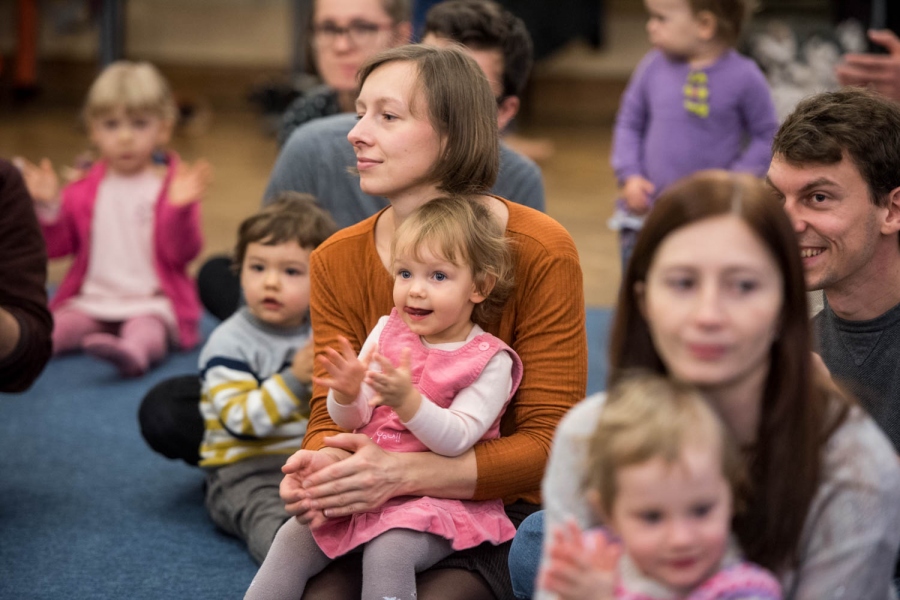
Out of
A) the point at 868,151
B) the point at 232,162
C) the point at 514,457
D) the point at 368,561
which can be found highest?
the point at 868,151

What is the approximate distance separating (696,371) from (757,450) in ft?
0.38

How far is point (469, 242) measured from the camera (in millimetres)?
1633

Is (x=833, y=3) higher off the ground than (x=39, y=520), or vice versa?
(x=833, y=3)

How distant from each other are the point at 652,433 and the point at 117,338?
246cm

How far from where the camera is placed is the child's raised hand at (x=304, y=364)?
2.15 metres

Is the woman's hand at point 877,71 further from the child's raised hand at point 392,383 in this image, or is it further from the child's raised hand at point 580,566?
the child's raised hand at point 580,566

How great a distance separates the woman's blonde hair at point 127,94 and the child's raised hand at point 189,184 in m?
0.21

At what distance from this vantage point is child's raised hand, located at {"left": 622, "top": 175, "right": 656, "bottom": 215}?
10.5 ft

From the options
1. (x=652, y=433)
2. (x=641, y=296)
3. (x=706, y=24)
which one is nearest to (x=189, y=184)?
(x=706, y=24)

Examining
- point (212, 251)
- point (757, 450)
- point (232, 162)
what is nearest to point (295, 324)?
point (757, 450)

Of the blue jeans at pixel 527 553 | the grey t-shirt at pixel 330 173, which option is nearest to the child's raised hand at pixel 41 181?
the grey t-shirt at pixel 330 173

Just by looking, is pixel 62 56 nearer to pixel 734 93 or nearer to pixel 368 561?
pixel 734 93

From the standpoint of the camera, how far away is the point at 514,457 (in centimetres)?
168

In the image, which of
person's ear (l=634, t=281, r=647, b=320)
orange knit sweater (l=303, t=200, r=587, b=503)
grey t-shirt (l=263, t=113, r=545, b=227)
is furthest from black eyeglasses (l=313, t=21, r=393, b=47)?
person's ear (l=634, t=281, r=647, b=320)
